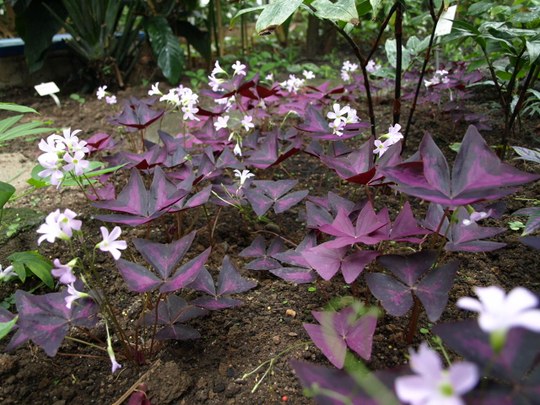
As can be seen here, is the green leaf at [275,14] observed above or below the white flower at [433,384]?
above

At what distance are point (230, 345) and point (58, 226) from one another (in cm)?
47

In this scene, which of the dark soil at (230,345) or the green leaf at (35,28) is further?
the green leaf at (35,28)

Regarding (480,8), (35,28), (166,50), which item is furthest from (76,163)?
(35,28)

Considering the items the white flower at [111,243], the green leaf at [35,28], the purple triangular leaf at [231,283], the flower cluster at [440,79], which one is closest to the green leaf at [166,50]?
the green leaf at [35,28]

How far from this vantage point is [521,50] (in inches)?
61.8

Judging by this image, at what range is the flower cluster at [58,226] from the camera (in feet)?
2.69

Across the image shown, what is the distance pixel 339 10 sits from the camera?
1.18 meters

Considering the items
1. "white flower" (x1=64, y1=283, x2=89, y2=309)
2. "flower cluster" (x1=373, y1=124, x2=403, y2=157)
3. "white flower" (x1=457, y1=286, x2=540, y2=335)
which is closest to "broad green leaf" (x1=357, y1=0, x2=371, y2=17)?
"flower cluster" (x1=373, y1=124, x2=403, y2=157)

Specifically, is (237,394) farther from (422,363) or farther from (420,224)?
(422,363)

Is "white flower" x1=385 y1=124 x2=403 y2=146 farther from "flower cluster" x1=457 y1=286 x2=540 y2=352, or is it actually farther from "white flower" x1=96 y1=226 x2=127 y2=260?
"flower cluster" x1=457 y1=286 x2=540 y2=352

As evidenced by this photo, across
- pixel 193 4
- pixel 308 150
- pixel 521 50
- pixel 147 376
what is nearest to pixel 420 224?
pixel 308 150

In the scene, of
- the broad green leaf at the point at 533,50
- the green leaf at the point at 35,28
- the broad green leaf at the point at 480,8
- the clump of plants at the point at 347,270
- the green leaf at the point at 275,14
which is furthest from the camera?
the green leaf at the point at 35,28

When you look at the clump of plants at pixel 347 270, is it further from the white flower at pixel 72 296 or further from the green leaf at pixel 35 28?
the green leaf at pixel 35 28

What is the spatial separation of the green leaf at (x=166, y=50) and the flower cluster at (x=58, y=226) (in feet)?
8.08
